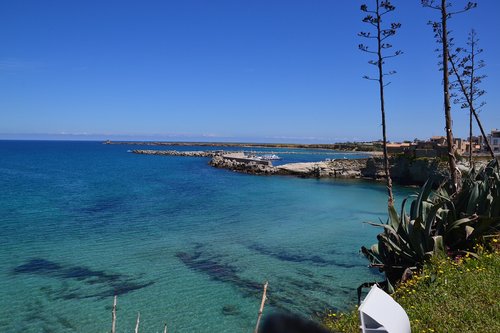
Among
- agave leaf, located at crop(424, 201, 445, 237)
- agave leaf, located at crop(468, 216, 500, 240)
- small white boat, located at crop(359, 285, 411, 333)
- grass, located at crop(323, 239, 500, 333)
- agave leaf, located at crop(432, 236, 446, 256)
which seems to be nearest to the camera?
small white boat, located at crop(359, 285, 411, 333)

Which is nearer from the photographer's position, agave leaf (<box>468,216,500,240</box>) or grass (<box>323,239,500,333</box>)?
grass (<box>323,239,500,333</box>)

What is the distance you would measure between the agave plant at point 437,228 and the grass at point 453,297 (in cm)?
71

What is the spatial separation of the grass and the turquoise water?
4.25 meters

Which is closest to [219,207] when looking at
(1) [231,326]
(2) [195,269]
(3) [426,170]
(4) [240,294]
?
(2) [195,269]

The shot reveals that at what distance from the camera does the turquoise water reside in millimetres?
10742

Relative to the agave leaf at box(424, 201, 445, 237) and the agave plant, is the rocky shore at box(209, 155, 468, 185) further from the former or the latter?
the agave leaf at box(424, 201, 445, 237)

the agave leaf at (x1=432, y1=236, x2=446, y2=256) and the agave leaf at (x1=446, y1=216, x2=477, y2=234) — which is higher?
the agave leaf at (x1=446, y1=216, x2=477, y2=234)

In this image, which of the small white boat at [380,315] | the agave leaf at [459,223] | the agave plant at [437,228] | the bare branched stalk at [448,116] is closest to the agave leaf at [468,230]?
the agave plant at [437,228]

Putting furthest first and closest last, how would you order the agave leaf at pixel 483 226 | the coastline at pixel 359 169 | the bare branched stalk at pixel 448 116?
the coastline at pixel 359 169
the bare branched stalk at pixel 448 116
the agave leaf at pixel 483 226

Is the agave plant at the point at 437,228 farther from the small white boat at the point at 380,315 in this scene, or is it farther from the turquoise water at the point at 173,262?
the small white boat at the point at 380,315

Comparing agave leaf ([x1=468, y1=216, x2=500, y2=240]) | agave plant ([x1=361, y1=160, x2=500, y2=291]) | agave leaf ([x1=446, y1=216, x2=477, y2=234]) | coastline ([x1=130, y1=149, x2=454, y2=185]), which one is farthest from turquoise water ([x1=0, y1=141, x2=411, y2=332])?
coastline ([x1=130, y1=149, x2=454, y2=185])

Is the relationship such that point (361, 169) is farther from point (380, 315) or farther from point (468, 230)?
point (380, 315)

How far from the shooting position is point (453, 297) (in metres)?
6.05

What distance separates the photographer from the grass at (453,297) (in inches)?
207
